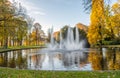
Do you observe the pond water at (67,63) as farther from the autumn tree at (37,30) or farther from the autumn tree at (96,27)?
the autumn tree at (37,30)

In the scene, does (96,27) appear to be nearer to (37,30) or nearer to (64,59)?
(64,59)

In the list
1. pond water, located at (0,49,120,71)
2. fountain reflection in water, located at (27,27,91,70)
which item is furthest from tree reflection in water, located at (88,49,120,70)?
fountain reflection in water, located at (27,27,91,70)

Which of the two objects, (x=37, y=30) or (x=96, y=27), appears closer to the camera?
(x=96, y=27)

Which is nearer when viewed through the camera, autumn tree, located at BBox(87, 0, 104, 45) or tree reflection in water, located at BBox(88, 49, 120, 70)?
tree reflection in water, located at BBox(88, 49, 120, 70)

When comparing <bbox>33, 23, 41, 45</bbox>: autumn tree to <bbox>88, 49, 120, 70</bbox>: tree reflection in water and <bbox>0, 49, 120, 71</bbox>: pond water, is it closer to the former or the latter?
<bbox>0, 49, 120, 71</bbox>: pond water

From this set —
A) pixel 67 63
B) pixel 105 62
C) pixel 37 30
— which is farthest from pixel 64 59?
pixel 37 30

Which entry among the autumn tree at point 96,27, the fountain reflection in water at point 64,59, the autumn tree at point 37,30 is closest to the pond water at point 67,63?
the fountain reflection in water at point 64,59

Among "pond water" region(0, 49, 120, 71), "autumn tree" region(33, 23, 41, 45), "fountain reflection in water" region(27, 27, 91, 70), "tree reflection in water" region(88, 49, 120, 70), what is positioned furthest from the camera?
"autumn tree" region(33, 23, 41, 45)

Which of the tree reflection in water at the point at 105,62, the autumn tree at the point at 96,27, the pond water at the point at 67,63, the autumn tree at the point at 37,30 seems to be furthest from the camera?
the autumn tree at the point at 37,30

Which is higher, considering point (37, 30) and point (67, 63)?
point (37, 30)

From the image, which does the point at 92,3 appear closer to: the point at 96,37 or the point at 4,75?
the point at 4,75

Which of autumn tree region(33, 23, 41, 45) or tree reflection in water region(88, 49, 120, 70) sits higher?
autumn tree region(33, 23, 41, 45)

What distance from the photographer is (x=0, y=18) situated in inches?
1267

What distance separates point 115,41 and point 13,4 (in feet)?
87.2
